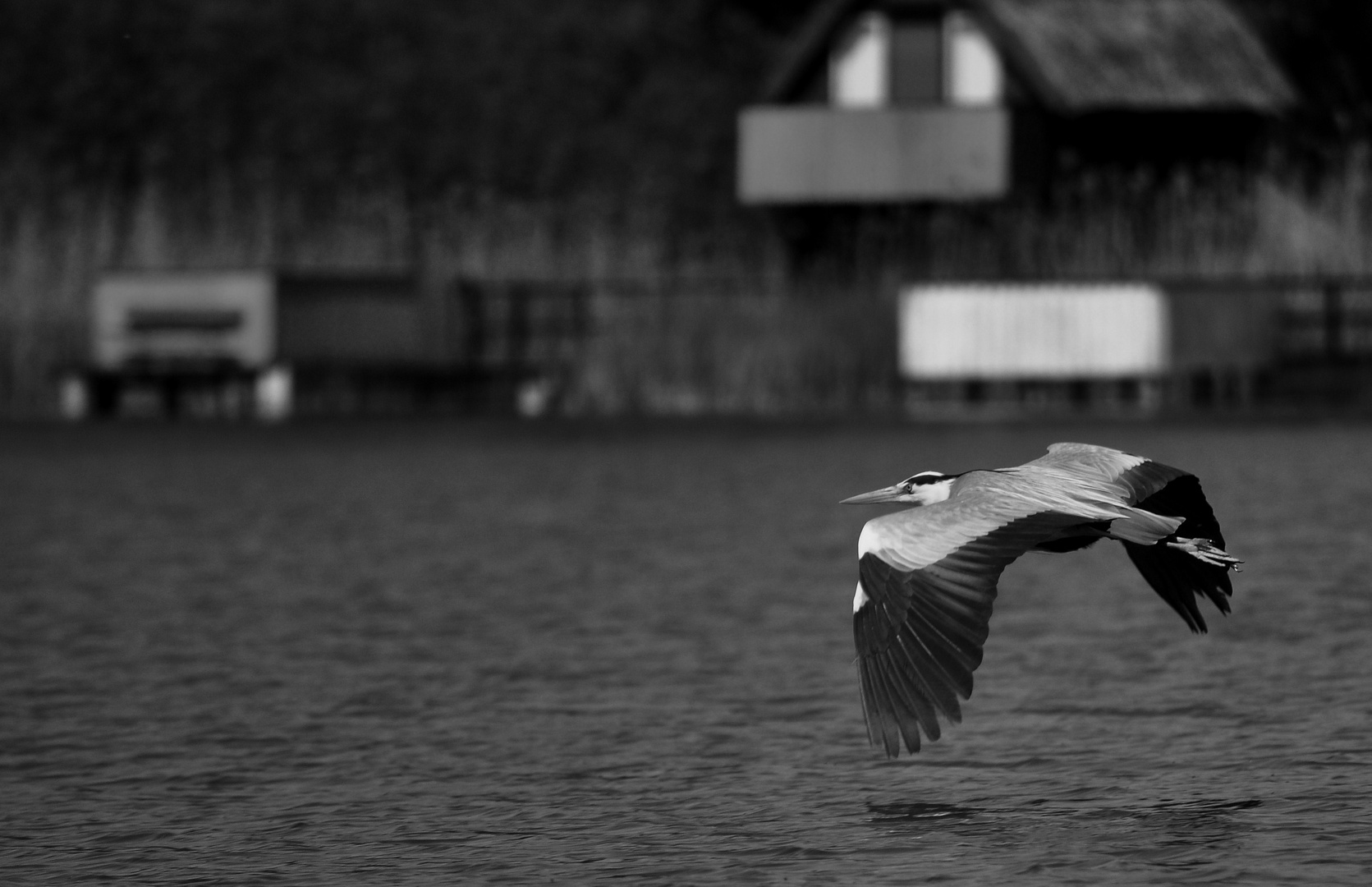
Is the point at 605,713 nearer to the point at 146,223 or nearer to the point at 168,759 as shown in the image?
A: the point at 168,759

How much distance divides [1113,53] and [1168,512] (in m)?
35.2

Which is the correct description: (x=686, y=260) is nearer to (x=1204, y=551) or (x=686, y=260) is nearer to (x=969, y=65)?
(x=969, y=65)

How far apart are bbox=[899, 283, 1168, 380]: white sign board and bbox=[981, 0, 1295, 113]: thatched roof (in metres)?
12.7

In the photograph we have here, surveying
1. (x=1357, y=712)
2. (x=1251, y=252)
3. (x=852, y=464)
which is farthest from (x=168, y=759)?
(x=1251, y=252)

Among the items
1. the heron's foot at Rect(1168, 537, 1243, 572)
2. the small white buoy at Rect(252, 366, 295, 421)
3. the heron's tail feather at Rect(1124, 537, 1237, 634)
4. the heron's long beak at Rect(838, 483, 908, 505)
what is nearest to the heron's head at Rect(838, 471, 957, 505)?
the heron's long beak at Rect(838, 483, 908, 505)

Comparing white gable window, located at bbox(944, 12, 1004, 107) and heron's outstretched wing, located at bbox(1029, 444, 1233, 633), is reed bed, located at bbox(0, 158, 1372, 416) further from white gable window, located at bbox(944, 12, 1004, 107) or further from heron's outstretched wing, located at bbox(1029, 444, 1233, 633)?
heron's outstretched wing, located at bbox(1029, 444, 1233, 633)

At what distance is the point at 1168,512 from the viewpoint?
9102 millimetres

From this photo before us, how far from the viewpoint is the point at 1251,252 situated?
33.4 meters

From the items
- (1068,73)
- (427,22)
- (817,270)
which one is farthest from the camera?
(427,22)

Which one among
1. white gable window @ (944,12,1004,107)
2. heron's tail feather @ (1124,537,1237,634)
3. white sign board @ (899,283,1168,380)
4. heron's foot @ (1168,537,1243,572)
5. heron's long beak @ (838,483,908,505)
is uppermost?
white gable window @ (944,12,1004,107)

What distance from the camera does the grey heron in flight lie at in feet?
23.8

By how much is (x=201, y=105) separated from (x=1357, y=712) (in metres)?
45.5

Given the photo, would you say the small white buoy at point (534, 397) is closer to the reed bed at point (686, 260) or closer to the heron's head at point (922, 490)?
the reed bed at point (686, 260)

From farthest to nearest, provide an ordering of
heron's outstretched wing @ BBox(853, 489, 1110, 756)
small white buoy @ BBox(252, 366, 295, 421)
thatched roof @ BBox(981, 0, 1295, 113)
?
1. thatched roof @ BBox(981, 0, 1295, 113)
2. small white buoy @ BBox(252, 366, 295, 421)
3. heron's outstretched wing @ BBox(853, 489, 1110, 756)
